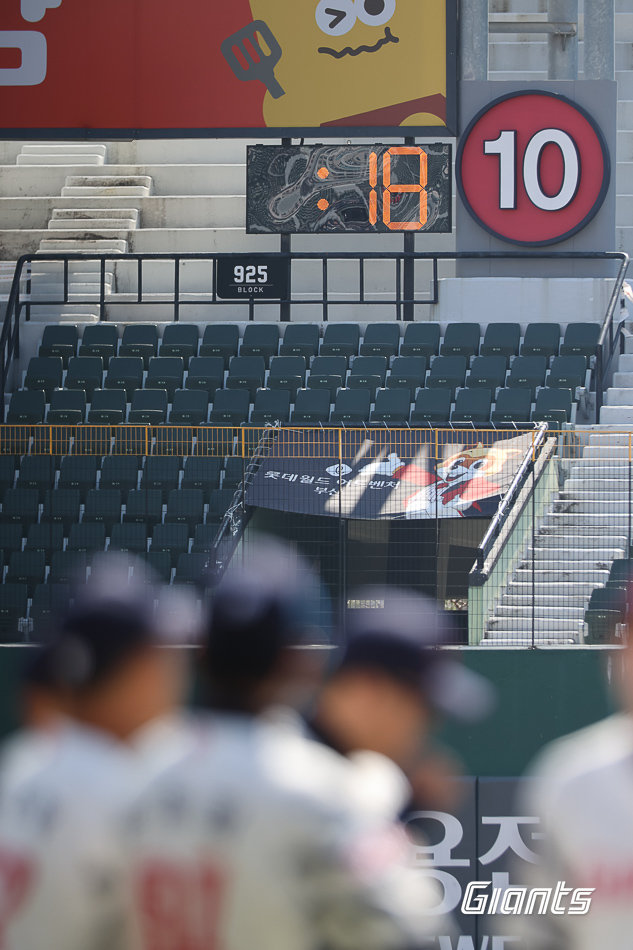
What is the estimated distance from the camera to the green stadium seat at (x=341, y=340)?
65.4 ft

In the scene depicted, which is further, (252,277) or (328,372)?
(252,277)

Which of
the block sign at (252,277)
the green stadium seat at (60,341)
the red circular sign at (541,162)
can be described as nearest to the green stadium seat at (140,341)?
the green stadium seat at (60,341)

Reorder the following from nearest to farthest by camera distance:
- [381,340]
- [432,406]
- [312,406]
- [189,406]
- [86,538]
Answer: [86,538], [432,406], [312,406], [189,406], [381,340]

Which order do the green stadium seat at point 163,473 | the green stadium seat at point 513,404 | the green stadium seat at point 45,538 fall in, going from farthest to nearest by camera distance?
the green stadium seat at point 513,404 < the green stadium seat at point 163,473 < the green stadium seat at point 45,538

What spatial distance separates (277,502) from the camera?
13633mm

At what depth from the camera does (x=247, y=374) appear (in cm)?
1950

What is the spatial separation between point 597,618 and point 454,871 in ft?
13.4

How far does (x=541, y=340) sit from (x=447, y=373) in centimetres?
152

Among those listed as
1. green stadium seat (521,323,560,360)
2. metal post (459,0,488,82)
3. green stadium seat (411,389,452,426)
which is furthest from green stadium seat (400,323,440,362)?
metal post (459,0,488,82)

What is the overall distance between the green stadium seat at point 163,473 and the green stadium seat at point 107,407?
3.11 meters

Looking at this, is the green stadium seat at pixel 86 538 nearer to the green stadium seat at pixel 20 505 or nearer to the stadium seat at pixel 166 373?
the green stadium seat at pixel 20 505

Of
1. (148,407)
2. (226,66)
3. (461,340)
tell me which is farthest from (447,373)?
(226,66)

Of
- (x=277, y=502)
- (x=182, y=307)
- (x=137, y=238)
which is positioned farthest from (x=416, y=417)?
(x=137, y=238)

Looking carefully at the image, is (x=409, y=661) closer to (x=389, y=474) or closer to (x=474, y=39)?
(x=389, y=474)
